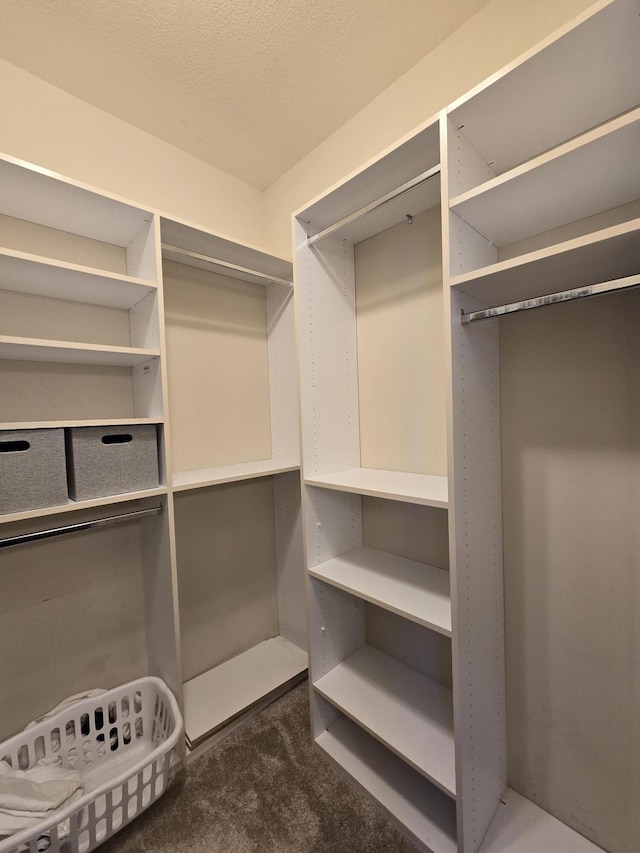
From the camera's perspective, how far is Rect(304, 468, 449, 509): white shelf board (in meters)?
1.19

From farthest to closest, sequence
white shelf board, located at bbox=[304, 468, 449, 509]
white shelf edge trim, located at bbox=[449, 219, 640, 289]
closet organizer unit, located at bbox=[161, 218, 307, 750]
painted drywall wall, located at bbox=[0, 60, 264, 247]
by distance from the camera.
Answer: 1. closet organizer unit, located at bbox=[161, 218, 307, 750]
2. painted drywall wall, located at bbox=[0, 60, 264, 247]
3. white shelf board, located at bbox=[304, 468, 449, 509]
4. white shelf edge trim, located at bbox=[449, 219, 640, 289]

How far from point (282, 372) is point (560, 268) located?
57.5 inches

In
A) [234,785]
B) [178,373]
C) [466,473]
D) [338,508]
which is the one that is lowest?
[234,785]

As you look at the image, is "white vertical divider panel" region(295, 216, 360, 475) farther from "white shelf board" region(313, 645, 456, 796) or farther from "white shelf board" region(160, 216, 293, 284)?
"white shelf board" region(313, 645, 456, 796)

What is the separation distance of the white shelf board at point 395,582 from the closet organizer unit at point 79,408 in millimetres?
747

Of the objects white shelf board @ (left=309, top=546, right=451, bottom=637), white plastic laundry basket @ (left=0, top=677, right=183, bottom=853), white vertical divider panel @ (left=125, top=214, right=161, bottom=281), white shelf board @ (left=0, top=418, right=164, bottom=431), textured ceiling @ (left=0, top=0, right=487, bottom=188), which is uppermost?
textured ceiling @ (left=0, top=0, right=487, bottom=188)

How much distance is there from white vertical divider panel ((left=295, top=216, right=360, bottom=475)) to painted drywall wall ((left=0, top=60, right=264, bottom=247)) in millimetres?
756

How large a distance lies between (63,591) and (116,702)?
0.53 metres

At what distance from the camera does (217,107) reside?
1629mm

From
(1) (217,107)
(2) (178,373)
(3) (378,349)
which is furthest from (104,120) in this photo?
(3) (378,349)

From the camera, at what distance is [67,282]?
1388 millimetres

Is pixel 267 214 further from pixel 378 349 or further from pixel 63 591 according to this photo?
pixel 63 591

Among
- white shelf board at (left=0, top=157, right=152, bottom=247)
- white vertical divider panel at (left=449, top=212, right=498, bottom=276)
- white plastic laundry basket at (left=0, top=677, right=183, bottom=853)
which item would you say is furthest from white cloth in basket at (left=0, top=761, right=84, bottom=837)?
white vertical divider panel at (left=449, top=212, right=498, bottom=276)

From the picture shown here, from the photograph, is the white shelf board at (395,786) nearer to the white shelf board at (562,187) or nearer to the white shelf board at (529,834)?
the white shelf board at (529,834)
